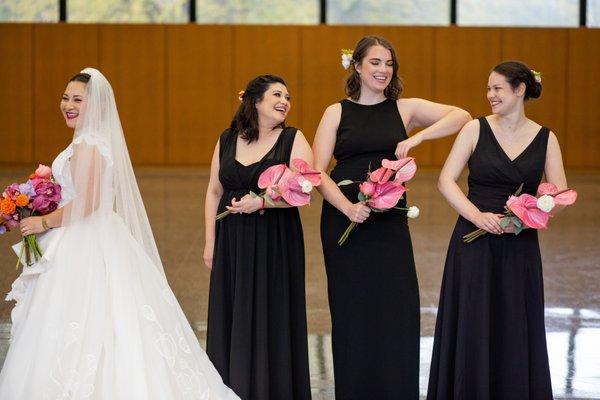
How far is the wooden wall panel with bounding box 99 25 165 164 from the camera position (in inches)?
839

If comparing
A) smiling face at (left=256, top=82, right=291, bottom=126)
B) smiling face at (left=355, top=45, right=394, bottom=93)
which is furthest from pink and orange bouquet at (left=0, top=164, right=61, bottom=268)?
smiling face at (left=355, top=45, right=394, bottom=93)

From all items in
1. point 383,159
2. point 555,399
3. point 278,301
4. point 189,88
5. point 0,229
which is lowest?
point 555,399

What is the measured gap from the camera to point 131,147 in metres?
21.4

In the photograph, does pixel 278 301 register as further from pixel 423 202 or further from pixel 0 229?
pixel 423 202

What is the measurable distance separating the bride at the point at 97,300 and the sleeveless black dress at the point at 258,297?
0.15 meters

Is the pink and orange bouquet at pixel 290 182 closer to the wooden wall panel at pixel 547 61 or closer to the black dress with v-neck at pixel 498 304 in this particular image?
the black dress with v-neck at pixel 498 304

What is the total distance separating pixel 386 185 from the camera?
14.8 ft

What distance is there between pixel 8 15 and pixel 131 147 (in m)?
3.84

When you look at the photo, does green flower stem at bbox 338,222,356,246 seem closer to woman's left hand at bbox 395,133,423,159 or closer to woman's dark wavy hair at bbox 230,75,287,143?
woman's left hand at bbox 395,133,423,159

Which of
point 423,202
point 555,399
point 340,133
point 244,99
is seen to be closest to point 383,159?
point 340,133

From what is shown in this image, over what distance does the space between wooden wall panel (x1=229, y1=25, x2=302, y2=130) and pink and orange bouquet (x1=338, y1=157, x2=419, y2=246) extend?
16.6 m

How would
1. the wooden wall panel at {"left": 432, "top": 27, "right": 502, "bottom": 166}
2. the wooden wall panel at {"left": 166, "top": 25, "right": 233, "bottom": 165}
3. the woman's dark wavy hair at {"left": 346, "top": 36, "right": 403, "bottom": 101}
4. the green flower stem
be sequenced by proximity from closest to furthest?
the green flower stem → the woman's dark wavy hair at {"left": 346, "top": 36, "right": 403, "bottom": 101} → the wooden wall panel at {"left": 432, "top": 27, "right": 502, "bottom": 166} → the wooden wall panel at {"left": 166, "top": 25, "right": 233, "bottom": 165}

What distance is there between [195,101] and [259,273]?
16902 mm

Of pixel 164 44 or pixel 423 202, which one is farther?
pixel 164 44
